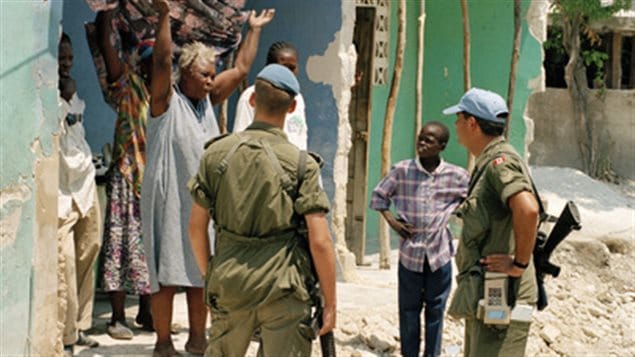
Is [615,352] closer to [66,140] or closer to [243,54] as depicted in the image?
[243,54]

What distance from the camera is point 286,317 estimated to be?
4.20 m

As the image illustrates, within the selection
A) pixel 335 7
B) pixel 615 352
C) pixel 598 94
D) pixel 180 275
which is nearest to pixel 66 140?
pixel 180 275

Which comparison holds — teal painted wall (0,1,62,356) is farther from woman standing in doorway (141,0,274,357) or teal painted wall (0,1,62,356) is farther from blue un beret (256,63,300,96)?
blue un beret (256,63,300,96)

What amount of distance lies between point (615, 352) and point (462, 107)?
463cm

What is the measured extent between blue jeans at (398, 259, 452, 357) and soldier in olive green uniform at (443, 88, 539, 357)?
154 cm

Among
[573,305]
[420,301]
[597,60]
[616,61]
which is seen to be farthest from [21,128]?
[616,61]

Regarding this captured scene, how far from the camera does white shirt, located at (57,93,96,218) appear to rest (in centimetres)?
578

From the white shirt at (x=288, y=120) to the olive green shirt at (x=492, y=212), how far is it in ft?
5.67

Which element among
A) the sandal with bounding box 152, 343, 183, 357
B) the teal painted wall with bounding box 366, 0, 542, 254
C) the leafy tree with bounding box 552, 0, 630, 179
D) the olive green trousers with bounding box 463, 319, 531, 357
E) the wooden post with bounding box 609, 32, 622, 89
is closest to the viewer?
the olive green trousers with bounding box 463, 319, 531, 357

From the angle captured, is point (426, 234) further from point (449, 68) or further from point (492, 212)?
point (449, 68)

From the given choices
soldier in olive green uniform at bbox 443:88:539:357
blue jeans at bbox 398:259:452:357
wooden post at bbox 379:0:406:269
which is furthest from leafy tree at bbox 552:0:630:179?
soldier in olive green uniform at bbox 443:88:539:357

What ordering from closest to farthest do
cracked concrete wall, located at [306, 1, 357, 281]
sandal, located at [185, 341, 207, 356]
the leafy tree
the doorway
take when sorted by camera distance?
sandal, located at [185, 341, 207, 356] → cracked concrete wall, located at [306, 1, 357, 281] → the doorway → the leafy tree

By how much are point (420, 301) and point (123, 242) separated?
5.69 ft

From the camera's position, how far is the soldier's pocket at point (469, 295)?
4.80 metres
